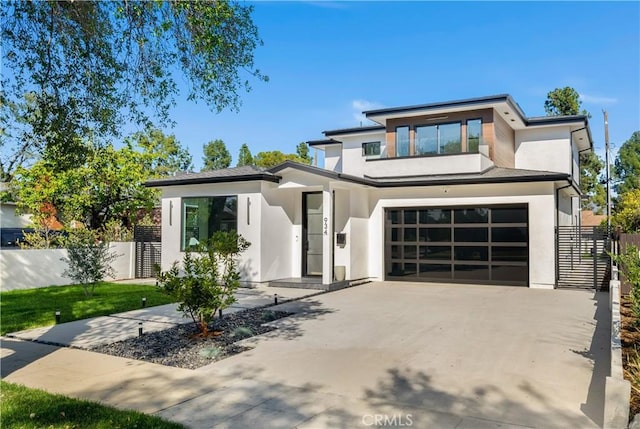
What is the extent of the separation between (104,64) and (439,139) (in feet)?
39.4

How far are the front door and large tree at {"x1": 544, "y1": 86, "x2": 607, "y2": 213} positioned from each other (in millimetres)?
19797

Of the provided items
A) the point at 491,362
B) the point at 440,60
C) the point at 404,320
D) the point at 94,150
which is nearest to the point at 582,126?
the point at 440,60

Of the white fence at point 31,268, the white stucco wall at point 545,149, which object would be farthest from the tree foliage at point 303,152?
the white fence at point 31,268

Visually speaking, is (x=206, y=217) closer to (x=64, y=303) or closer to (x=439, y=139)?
(x=64, y=303)

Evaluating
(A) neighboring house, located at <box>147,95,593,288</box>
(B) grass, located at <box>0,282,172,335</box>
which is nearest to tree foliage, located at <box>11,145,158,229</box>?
(A) neighboring house, located at <box>147,95,593,288</box>

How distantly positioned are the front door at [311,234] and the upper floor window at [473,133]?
18.4ft

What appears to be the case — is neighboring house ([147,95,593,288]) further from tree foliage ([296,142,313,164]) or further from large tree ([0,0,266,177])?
tree foliage ([296,142,313,164])

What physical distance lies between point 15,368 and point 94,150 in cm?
375

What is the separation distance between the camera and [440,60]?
14.4 meters

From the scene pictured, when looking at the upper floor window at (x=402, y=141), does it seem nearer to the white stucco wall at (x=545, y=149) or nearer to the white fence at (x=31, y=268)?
the white stucco wall at (x=545, y=149)

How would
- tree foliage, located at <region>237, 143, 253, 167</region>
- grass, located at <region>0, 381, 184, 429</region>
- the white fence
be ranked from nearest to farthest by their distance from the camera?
grass, located at <region>0, 381, 184, 429</region> → the white fence → tree foliage, located at <region>237, 143, 253, 167</region>

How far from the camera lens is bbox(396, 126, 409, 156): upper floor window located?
671 inches

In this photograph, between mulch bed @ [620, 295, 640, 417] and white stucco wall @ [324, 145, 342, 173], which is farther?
white stucco wall @ [324, 145, 342, 173]

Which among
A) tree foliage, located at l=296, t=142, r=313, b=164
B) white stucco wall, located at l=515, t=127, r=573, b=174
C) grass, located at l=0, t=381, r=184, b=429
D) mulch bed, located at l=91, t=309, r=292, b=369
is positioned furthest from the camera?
tree foliage, located at l=296, t=142, r=313, b=164
